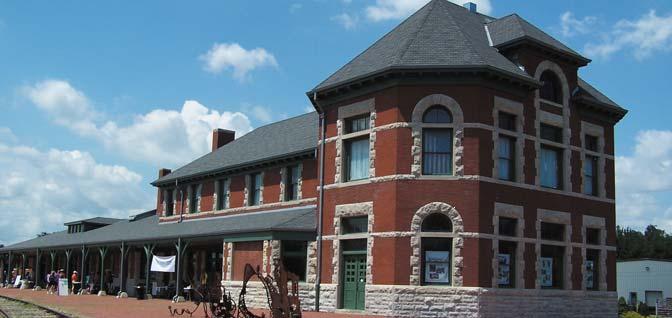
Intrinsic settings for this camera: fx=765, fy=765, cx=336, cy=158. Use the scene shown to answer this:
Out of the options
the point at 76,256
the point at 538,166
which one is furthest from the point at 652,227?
the point at 538,166

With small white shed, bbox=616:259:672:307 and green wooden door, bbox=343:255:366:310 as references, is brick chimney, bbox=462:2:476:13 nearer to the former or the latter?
green wooden door, bbox=343:255:366:310

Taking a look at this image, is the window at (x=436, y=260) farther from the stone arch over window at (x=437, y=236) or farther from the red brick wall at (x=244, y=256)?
the red brick wall at (x=244, y=256)

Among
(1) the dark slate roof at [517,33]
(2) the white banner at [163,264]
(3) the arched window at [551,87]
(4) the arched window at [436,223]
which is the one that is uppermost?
(1) the dark slate roof at [517,33]

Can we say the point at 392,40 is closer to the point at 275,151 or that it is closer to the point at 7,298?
the point at 275,151

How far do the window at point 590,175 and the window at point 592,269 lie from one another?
2.33 m

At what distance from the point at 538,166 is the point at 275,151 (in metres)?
12.7

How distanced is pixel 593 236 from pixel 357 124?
1031 cm

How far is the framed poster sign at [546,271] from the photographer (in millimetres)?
26764

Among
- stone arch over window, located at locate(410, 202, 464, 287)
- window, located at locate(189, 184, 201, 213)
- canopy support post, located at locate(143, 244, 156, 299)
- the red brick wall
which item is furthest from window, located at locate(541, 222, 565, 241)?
window, located at locate(189, 184, 201, 213)

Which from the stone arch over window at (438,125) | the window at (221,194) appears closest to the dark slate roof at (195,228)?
the window at (221,194)

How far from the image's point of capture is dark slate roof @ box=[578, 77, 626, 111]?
29370mm

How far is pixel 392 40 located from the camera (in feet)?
92.9

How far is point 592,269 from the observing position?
2920 cm

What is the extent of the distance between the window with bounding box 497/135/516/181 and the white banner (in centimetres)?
1665
